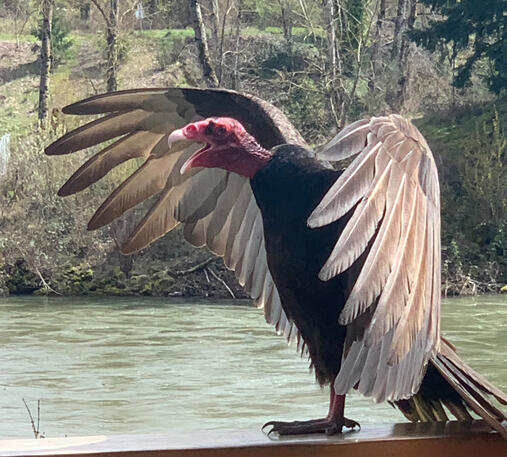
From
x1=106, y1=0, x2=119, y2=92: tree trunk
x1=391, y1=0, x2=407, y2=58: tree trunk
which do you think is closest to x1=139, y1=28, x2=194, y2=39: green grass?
x1=106, y1=0, x2=119, y2=92: tree trunk

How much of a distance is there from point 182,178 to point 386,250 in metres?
0.68

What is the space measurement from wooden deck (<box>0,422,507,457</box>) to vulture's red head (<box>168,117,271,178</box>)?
410 millimetres

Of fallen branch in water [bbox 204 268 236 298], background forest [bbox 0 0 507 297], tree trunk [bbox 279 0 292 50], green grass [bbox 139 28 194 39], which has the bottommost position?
fallen branch in water [bbox 204 268 236 298]

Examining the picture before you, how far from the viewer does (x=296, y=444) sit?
1.14 m

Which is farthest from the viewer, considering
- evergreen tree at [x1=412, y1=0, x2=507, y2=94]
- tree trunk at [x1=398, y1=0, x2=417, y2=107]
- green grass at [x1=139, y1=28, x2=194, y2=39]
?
green grass at [x1=139, y1=28, x2=194, y2=39]

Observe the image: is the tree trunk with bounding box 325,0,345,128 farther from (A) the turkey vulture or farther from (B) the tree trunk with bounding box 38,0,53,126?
(A) the turkey vulture

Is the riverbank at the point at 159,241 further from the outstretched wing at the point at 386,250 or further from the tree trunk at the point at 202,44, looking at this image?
the outstretched wing at the point at 386,250

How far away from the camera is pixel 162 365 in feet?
29.3

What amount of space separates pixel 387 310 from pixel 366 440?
0.21 m

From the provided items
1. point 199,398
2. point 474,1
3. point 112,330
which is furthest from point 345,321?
A: point 474,1

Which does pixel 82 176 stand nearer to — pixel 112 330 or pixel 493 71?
pixel 112 330

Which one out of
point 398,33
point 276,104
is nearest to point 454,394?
point 276,104

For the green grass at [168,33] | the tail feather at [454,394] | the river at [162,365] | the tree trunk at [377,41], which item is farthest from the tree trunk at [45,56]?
the tail feather at [454,394]

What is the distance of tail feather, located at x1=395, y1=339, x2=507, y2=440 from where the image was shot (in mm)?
1218
